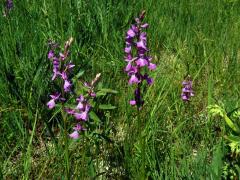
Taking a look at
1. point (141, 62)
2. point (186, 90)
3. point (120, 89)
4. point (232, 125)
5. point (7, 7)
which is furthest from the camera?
point (7, 7)

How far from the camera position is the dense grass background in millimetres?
1813

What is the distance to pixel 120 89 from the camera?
252cm

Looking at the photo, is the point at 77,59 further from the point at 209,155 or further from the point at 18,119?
the point at 209,155

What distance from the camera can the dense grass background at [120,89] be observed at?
1813 mm

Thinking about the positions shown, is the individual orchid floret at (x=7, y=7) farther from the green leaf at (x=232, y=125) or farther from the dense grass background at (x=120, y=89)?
the green leaf at (x=232, y=125)

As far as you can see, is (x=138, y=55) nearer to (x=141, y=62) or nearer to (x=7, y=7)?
(x=141, y=62)

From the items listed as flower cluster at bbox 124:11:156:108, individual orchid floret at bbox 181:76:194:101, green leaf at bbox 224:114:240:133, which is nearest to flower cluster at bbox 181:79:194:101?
individual orchid floret at bbox 181:76:194:101

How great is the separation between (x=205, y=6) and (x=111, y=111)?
210 cm

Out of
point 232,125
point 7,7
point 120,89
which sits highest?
point 7,7

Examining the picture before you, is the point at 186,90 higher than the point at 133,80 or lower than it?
lower

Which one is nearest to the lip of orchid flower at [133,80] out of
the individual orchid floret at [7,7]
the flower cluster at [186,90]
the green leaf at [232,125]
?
the green leaf at [232,125]

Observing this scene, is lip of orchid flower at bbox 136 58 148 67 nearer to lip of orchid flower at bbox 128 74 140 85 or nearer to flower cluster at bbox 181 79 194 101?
lip of orchid flower at bbox 128 74 140 85

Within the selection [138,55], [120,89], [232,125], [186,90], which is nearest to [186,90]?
[186,90]

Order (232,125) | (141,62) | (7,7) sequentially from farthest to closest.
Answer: (7,7) < (232,125) < (141,62)
